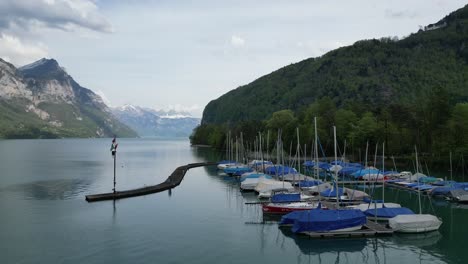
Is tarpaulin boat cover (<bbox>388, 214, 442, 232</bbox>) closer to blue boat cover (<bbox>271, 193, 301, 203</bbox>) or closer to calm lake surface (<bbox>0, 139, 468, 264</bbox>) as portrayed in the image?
calm lake surface (<bbox>0, 139, 468, 264</bbox>)

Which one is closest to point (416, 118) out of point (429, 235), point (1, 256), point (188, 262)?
point (429, 235)

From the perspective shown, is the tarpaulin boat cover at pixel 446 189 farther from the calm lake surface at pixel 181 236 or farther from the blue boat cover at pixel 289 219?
the blue boat cover at pixel 289 219

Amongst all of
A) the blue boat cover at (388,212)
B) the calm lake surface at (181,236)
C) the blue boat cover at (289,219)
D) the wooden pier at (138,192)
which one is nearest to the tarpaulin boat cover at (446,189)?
the calm lake surface at (181,236)

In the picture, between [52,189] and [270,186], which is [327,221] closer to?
[270,186]

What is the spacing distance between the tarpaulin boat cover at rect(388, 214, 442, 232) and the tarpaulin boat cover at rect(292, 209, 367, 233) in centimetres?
337

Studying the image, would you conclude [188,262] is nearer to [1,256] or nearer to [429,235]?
[1,256]

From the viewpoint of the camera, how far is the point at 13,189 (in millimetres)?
81875

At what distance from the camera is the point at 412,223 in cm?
4616

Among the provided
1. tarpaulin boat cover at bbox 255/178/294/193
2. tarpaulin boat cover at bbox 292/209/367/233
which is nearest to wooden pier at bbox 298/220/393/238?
tarpaulin boat cover at bbox 292/209/367/233

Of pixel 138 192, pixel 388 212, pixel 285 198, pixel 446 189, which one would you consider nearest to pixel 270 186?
pixel 285 198

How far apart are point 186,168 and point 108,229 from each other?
71.8 metres

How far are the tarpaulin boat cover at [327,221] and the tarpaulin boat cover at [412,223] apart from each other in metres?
3.37

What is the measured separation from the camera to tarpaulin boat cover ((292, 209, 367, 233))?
44938mm

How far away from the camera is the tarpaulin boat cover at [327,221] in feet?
147
